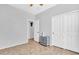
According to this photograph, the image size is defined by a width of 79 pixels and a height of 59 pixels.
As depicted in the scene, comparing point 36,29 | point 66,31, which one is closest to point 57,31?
point 66,31

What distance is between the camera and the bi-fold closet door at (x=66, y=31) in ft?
9.95

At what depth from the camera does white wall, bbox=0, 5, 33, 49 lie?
3310 mm

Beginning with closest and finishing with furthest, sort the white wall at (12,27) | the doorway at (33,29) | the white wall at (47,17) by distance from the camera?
the doorway at (33,29), the white wall at (47,17), the white wall at (12,27)

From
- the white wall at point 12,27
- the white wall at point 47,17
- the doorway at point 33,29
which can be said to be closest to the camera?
the doorway at point 33,29

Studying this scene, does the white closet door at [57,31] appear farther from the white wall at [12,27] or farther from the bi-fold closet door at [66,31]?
the white wall at [12,27]

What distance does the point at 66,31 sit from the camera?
3119 mm

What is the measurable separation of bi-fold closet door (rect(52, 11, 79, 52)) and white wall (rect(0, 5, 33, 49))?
103 cm

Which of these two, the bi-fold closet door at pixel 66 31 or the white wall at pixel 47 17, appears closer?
the bi-fold closet door at pixel 66 31

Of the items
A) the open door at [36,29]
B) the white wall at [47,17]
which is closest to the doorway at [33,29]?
the open door at [36,29]

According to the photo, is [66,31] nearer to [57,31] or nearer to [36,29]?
[57,31]

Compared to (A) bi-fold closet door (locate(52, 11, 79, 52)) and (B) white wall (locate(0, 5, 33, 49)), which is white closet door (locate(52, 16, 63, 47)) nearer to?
(A) bi-fold closet door (locate(52, 11, 79, 52))

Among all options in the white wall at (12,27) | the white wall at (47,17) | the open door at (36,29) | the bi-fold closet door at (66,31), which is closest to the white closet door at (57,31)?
the bi-fold closet door at (66,31)

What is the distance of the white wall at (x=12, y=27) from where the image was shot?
10.9 feet

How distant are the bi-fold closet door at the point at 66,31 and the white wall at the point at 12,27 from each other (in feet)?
3.38
